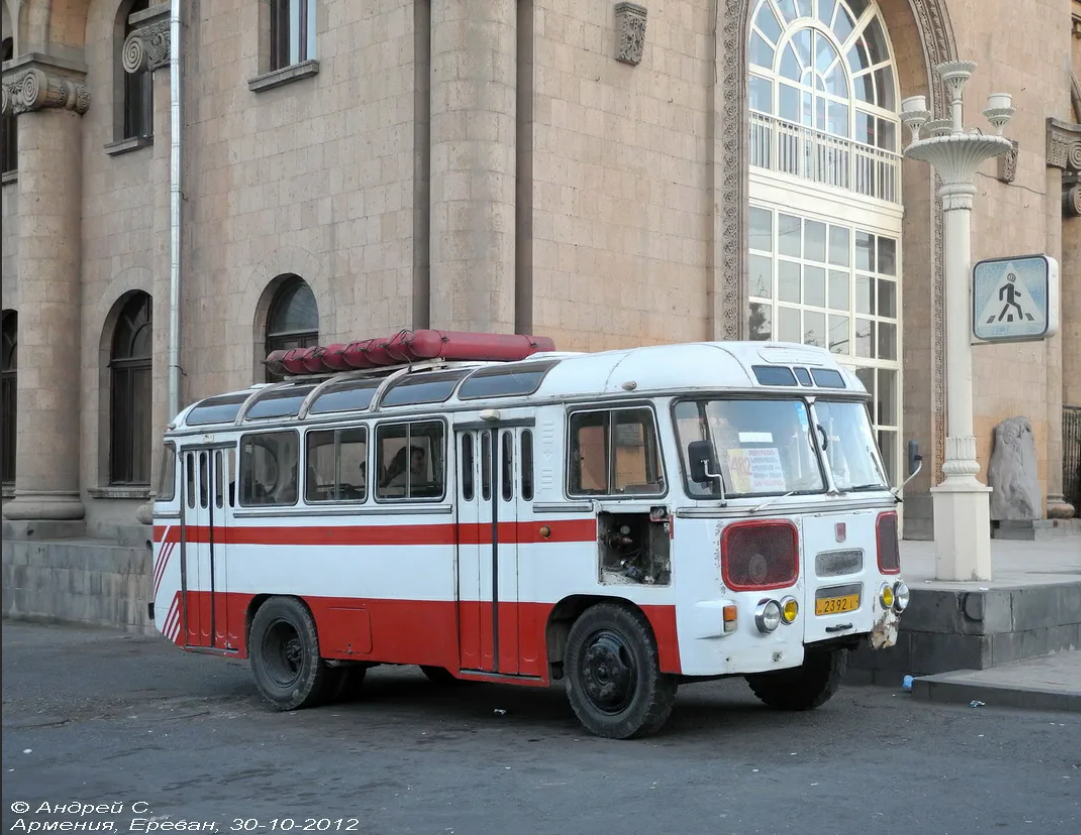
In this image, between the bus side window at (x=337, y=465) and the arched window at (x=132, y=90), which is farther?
the arched window at (x=132, y=90)

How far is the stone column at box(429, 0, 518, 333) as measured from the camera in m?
17.4

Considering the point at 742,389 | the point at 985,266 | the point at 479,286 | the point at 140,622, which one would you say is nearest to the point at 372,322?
the point at 479,286

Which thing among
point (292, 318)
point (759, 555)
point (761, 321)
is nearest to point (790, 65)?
point (761, 321)

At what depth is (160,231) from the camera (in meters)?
21.5

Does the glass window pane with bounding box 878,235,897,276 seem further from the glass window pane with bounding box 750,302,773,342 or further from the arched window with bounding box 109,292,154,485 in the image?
the arched window with bounding box 109,292,154,485

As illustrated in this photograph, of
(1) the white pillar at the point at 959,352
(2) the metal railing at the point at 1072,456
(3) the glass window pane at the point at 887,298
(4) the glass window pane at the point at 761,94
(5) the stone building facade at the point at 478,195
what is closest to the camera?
(1) the white pillar at the point at 959,352

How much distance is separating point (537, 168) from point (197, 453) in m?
6.61

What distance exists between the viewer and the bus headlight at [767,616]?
938 cm

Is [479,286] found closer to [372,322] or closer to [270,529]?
[372,322]

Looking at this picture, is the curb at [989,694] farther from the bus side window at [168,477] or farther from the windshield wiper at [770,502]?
the bus side window at [168,477]

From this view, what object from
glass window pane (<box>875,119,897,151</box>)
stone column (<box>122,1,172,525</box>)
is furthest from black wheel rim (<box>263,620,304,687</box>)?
glass window pane (<box>875,119,897,151</box>)

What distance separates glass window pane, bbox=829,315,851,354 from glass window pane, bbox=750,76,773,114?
3636 mm

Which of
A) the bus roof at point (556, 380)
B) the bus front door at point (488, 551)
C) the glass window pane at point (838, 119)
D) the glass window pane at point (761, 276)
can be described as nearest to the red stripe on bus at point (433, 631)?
the bus front door at point (488, 551)

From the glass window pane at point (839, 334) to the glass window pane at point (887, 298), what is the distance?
4.53 ft
